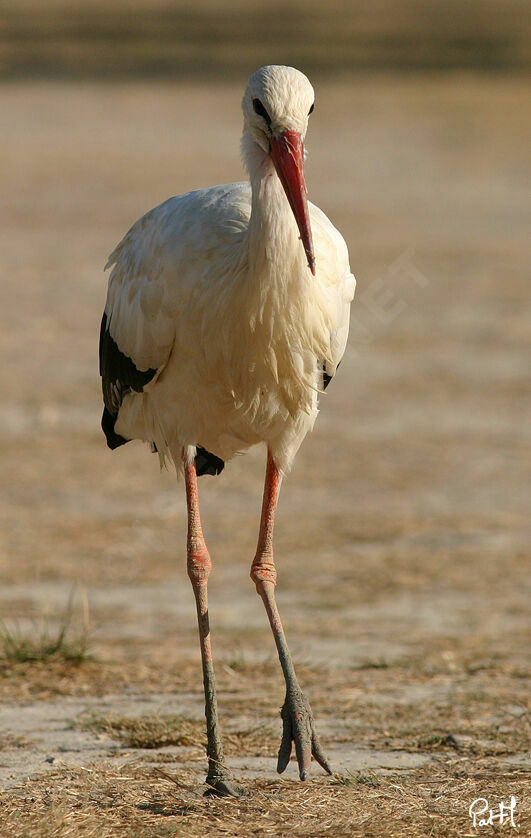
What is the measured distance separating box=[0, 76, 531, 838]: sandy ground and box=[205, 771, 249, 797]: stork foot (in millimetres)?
75

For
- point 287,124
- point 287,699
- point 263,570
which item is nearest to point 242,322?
point 287,124

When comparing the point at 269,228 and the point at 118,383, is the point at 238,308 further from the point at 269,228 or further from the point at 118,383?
the point at 118,383

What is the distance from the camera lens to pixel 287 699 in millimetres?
4926

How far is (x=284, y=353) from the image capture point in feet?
16.0

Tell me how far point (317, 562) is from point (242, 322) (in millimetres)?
3882

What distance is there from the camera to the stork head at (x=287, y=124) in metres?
4.42

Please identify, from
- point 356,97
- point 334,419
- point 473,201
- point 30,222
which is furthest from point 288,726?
point 356,97

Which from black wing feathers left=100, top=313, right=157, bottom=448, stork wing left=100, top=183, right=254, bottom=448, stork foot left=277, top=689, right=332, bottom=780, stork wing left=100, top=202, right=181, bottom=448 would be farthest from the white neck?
stork foot left=277, top=689, right=332, bottom=780

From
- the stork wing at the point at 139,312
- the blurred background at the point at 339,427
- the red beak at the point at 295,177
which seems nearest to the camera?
the red beak at the point at 295,177

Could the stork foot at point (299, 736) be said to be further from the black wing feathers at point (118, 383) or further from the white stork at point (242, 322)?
the black wing feathers at point (118, 383)

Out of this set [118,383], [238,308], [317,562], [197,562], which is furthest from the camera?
[317,562]

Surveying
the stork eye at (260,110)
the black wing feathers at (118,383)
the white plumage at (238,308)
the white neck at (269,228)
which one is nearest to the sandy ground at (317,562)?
the black wing feathers at (118,383)

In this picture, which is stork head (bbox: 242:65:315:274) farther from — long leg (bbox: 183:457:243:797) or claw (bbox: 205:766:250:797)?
claw (bbox: 205:766:250:797)

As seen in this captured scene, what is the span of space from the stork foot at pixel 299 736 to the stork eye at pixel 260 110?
1913 mm
